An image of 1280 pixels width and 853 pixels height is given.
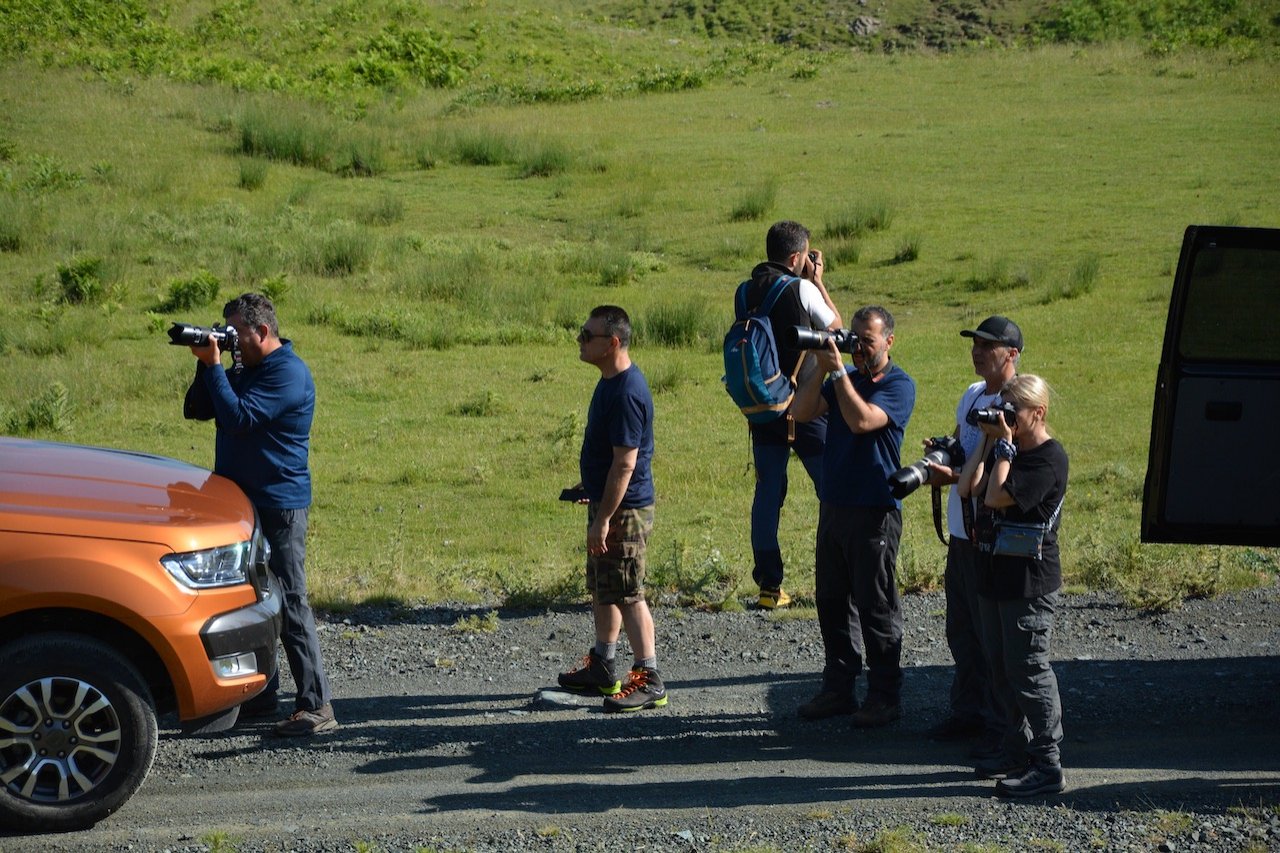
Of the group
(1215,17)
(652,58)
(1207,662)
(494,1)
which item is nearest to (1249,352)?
(1207,662)

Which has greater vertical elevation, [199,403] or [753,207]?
[753,207]

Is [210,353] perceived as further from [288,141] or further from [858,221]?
[288,141]

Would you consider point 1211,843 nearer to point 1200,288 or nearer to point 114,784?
point 1200,288

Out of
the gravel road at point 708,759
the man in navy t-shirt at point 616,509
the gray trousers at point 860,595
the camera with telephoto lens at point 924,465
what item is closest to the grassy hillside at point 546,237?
the gravel road at point 708,759

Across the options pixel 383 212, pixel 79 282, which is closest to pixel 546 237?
pixel 383 212

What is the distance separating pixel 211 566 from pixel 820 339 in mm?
2664

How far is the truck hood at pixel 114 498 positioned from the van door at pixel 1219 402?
4.10m

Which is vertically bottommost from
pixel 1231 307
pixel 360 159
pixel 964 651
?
pixel 964 651

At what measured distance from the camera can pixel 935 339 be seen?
17.7 m

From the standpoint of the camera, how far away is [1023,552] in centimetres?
565

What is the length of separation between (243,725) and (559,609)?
2.35 meters

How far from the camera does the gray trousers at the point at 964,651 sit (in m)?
6.35

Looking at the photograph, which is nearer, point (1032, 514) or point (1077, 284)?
point (1032, 514)

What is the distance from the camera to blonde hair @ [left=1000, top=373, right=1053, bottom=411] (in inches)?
221
